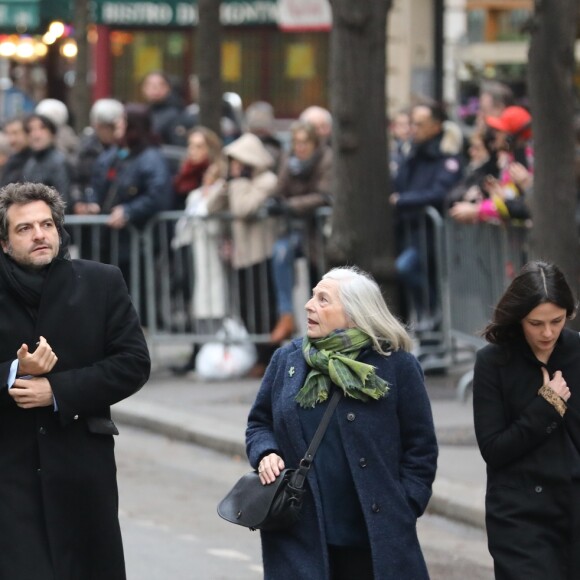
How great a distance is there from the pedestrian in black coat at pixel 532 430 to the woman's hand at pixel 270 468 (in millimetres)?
712

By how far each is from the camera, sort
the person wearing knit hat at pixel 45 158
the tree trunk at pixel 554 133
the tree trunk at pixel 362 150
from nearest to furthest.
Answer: the tree trunk at pixel 554 133 → the tree trunk at pixel 362 150 → the person wearing knit hat at pixel 45 158

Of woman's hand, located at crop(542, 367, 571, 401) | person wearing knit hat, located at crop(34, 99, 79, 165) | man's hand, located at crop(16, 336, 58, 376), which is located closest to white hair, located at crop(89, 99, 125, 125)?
person wearing knit hat, located at crop(34, 99, 79, 165)

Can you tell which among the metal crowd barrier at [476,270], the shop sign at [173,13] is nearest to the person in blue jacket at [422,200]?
the metal crowd barrier at [476,270]

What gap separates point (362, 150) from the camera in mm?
12508

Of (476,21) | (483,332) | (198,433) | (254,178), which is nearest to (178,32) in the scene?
(476,21)

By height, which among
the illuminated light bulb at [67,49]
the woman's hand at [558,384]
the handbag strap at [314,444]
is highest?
the illuminated light bulb at [67,49]

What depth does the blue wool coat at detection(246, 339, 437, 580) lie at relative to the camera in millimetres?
5633

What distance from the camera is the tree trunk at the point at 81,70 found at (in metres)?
21.9

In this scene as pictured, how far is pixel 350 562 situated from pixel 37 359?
1.20 m

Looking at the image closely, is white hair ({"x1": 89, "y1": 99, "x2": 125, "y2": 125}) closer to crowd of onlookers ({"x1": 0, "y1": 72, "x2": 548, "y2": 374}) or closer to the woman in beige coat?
crowd of onlookers ({"x1": 0, "y1": 72, "x2": 548, "y2": 374})

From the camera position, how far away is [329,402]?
225 inches

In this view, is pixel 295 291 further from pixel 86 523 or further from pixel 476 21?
pixel 476 21

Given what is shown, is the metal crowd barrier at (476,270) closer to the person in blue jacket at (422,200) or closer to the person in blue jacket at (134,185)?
the person in blue jacket at (422,200)

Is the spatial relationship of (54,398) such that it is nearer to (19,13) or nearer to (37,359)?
(37,359)
